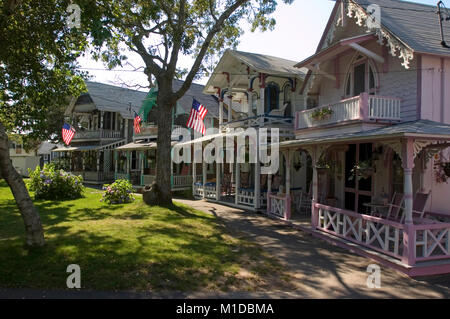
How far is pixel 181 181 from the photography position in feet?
72.8

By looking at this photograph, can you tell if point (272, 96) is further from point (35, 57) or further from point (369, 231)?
point (35, 57)

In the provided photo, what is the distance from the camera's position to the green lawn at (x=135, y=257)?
5969 millimetres

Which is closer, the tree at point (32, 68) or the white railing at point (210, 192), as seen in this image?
the tree at point (32, 68)

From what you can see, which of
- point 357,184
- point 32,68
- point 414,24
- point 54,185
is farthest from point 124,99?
point 414,24

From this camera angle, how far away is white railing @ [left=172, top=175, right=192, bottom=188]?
71.7 feet

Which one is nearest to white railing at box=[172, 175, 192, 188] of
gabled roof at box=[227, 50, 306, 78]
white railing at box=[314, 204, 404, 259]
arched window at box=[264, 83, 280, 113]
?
A: arched window at box=[264, 83, 280, 113]

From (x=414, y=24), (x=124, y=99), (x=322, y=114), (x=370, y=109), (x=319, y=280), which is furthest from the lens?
(x=124, y=99)

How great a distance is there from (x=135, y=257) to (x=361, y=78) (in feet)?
32.3

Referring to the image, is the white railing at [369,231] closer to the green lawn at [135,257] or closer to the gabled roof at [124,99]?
the green lawn at [135,257]

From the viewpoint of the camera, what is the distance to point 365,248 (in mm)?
8539

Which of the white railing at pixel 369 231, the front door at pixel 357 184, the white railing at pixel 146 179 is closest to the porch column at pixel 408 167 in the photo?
the white railing at pixel 369 231

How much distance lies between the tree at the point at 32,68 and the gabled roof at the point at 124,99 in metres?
12.4
